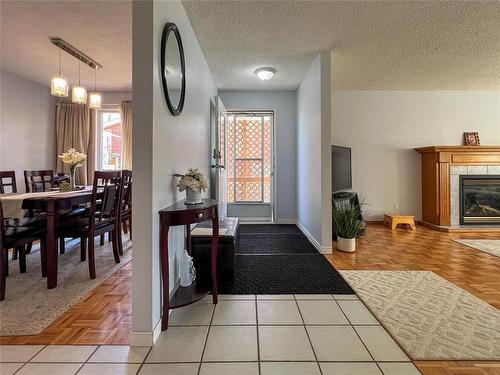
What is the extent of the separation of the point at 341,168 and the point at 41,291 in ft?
12.9

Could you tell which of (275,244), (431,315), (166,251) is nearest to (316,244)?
(275,244)

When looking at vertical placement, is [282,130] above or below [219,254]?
above

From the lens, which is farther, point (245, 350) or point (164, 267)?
point (164, 267)

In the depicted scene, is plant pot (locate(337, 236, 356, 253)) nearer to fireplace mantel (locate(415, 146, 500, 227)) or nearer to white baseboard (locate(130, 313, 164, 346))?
fireplace mantel (locate(415, 146, 500, 227))

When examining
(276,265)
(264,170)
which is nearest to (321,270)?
(276,265)

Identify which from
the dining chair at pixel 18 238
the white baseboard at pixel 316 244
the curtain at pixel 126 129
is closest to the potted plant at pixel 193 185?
the dining chair at pixel 18 238

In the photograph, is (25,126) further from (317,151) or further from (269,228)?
(317,151)

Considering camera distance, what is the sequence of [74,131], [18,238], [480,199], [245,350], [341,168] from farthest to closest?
[74,131], [480,199], [341,168], [18,238], [245,350]

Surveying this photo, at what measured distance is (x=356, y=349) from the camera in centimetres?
147

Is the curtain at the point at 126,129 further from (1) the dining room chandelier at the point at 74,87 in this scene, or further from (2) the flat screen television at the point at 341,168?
(2) the flat screen television at the point at 341,168

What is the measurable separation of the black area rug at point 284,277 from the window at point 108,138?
3684 mm

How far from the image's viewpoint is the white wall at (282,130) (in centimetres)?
497

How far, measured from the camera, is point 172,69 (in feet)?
6.35

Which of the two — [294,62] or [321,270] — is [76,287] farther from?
[294,62]
